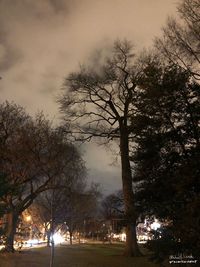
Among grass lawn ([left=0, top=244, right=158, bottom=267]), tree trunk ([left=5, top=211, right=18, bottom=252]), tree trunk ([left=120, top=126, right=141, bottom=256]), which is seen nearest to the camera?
grass lawn ([left=0, top=244, right=158, bottom=267])

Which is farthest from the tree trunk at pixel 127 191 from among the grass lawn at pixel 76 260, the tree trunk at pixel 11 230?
the tree trunk at pixel 11 230

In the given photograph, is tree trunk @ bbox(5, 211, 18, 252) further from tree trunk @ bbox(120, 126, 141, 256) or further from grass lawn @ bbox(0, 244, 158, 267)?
tree trunk @ bbox(120, 126, 141, 256)

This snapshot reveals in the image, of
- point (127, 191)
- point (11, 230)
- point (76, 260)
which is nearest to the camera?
point (76, 260)

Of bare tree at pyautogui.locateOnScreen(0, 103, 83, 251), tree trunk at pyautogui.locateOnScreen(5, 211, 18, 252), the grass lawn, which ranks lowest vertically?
the grass lawn

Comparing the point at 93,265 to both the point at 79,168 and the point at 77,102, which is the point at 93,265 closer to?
the point at 77,102

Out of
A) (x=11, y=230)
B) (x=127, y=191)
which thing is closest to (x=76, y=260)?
(x=127, y=191)

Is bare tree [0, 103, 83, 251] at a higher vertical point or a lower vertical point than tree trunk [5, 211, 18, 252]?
higher

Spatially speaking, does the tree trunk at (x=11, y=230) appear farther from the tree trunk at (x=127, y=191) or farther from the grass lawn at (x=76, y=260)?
the tree trunk at (x=127, y=191)

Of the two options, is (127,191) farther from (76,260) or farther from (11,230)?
(11,230)

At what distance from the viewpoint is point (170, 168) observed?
66.0ft

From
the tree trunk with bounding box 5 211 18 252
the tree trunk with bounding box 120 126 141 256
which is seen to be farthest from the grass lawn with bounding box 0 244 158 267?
the tree trunk with bounding box 5 211 18 252

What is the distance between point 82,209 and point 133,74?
59.1m

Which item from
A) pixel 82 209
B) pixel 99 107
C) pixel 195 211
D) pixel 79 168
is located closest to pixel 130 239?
pixel 99 107

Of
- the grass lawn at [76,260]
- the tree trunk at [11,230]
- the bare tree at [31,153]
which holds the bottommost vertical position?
the grass lawn at [76,260]
